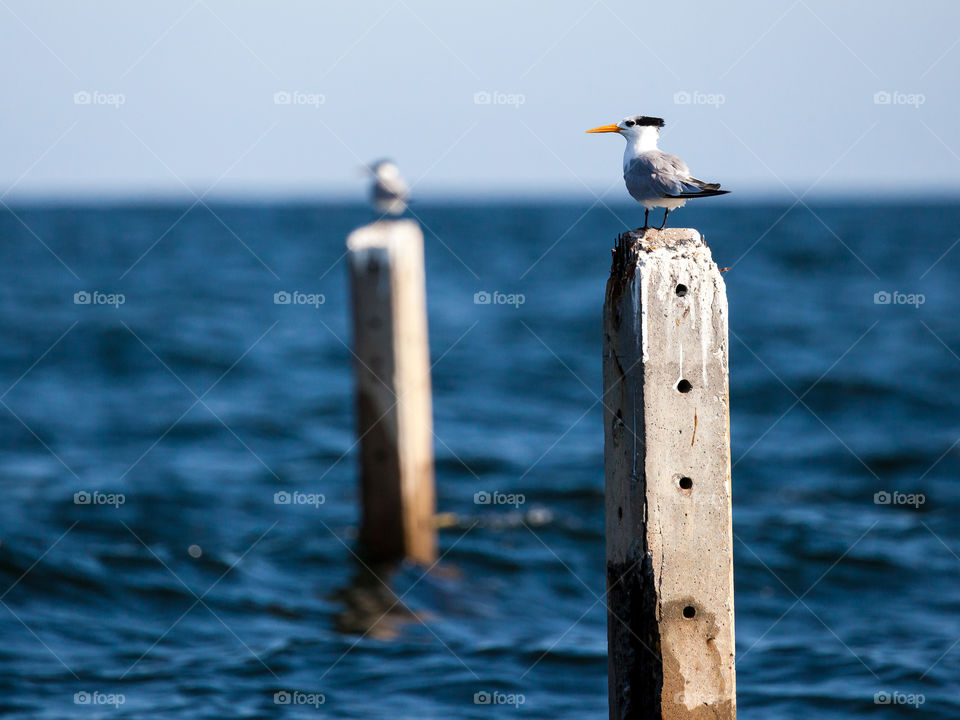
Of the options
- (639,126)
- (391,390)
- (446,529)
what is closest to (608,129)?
(639,126)

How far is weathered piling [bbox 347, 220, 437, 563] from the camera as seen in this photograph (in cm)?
810

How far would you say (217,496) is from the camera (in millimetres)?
11539

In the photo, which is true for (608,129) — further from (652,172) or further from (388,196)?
(388,196)

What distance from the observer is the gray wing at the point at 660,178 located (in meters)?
4.36

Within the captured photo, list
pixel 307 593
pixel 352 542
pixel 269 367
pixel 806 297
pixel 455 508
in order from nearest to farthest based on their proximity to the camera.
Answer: pixel 307 593 → pixel 352 542 → pixel 455 508 → pixel 269 367 → pixel 806 297

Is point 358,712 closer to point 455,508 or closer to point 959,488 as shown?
point 455,508

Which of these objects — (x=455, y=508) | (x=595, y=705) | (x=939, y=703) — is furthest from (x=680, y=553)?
(x=455, y=508)

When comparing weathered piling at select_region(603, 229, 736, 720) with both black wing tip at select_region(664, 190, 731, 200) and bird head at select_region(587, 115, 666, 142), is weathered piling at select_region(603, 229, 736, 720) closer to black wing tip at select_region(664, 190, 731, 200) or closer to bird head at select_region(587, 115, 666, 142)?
black wing tip at select_region(664, 190, 731, 200)

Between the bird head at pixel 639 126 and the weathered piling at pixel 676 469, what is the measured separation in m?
0.74

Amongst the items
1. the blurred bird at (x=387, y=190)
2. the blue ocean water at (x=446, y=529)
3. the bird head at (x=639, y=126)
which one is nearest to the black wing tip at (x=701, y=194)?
the bird head at (x=639, y=126)

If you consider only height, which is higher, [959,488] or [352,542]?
[959,488]

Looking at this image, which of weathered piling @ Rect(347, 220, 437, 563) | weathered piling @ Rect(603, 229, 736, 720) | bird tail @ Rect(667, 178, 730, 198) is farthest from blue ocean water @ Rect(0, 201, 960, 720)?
bird tail @ Rect(667, 178, 730, 198)

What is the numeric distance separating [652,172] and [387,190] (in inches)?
220

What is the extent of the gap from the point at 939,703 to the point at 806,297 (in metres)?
21.6
